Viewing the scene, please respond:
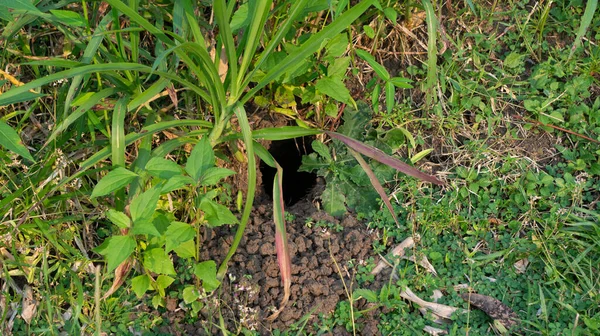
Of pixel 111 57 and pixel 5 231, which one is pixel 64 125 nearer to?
pixel 111 57

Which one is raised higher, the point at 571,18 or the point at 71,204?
the point at 571,18

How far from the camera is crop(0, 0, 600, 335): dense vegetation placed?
2.08 metres

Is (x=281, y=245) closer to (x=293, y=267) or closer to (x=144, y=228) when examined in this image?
(x=293, y=267)

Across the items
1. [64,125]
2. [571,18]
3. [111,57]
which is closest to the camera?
[64,125]

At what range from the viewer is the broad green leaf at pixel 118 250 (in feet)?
6.13

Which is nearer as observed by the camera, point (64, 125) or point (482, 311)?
point (64, 125)

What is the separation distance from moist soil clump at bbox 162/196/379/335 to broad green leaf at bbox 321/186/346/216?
0.10ft

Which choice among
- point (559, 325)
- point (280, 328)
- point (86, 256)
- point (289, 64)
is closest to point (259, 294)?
point (280, 328)

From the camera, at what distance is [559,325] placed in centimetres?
221

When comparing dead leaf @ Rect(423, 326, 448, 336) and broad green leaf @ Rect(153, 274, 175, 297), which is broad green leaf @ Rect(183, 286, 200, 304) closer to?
broad green leaf @ Rect(153, 274, 175, 297)

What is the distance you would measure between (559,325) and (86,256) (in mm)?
1629

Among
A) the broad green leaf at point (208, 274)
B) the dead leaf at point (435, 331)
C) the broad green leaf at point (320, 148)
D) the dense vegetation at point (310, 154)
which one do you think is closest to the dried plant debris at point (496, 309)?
the dense vegetation at point (310, 154)

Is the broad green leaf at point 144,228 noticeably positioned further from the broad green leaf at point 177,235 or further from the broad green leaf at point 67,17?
the broad green leaf at point 67,17

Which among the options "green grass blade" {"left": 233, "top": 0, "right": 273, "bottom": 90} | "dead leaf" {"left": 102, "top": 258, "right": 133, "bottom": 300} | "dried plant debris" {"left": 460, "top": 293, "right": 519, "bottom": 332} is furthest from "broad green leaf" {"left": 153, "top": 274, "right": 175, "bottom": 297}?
"dried plant debris" {"left": 460, "top": 293, "right": 519, "bottom": 332}
